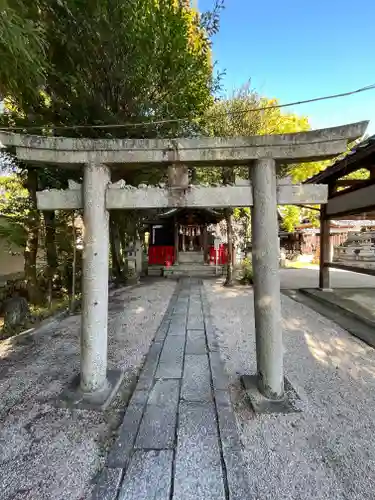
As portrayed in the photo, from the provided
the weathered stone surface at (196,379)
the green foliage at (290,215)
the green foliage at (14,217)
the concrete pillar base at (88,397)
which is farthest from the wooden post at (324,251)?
the green foliage at (290,215)

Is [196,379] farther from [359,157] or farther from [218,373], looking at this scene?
[359,157]

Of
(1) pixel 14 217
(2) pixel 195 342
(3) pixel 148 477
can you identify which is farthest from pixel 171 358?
(1) pixel 14 217

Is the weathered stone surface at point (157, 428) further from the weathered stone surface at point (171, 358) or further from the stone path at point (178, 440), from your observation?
the weathered stone surface at point (171, 358)

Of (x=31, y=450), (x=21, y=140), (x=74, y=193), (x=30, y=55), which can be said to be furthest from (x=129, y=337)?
(x=30, y=55)

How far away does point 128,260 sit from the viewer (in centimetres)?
1155

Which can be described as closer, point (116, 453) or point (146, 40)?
point (116, 453)

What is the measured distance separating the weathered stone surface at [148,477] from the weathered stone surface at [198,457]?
0.07 meters

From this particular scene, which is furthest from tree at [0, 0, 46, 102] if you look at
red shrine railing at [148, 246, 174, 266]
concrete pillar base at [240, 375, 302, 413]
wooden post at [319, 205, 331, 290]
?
red shrine railing at [148, 246, 174, 266]

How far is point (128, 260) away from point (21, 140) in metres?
9.07

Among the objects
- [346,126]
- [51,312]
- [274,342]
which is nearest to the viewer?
[346,126]

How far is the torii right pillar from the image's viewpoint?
8.99 ft

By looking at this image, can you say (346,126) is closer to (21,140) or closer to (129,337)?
(21,140)

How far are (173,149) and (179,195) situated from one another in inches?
18.2

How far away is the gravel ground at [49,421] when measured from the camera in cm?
190
